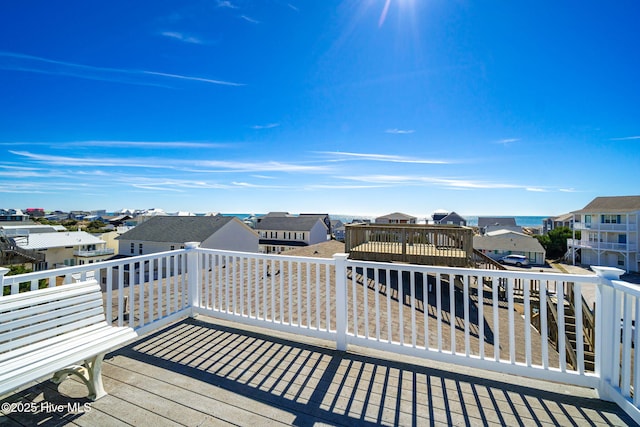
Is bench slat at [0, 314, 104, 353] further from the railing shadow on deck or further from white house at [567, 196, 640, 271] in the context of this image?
white house at [567, 196, 640, 271]

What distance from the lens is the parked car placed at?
26.1 meters

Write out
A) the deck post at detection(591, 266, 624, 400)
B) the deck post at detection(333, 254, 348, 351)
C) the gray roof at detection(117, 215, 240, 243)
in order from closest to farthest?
the deck post at detection(591, 266, 624, 400) → the deck post at detection(333, 254, 348, 351) → the gray roof at detection(117, 215, 240, 243)

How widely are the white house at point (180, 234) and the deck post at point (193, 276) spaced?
18.3 metres

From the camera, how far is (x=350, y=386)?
2.25 meters

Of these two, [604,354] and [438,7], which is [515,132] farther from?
[604,354]

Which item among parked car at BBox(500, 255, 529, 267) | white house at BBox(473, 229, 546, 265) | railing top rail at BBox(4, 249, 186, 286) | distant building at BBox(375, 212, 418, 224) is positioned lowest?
parked car at BBox(500, 255, 529, 267)

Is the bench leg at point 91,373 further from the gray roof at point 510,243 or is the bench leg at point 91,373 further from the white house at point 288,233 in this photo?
the gray roof at point 510,243

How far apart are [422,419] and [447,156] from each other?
64.2ft

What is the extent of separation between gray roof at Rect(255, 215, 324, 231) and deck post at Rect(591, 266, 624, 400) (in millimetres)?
29233

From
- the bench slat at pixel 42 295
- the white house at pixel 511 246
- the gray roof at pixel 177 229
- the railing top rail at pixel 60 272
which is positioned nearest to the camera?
the bench slat at pixel 42 295

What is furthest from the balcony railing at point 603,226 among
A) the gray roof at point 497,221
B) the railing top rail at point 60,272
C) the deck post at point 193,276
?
the railing top rail at point 60,272

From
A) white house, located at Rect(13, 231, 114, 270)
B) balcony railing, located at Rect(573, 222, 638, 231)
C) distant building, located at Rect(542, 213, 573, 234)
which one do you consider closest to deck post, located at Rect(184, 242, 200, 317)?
white house, located at Rect(13, 231, 114, 270)

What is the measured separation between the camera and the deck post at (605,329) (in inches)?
79.4

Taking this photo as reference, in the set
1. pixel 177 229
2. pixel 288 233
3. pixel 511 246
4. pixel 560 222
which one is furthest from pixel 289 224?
pixel 560 222
